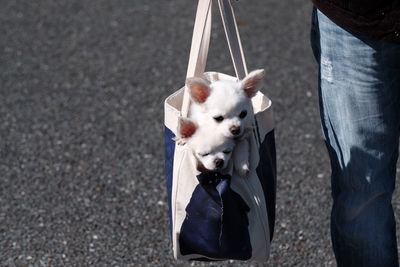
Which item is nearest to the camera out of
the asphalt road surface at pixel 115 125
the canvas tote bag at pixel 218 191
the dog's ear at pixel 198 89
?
the dog's ear at pixel 198 89

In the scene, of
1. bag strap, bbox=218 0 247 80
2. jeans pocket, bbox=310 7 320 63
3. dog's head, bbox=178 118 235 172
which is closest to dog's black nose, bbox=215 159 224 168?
dog's head, bbox=178 118 235 172

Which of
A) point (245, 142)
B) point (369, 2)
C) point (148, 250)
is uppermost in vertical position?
point (369, 2)

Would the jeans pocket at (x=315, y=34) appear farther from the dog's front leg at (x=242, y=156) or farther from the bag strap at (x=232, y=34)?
the dog's front leg at (x=242, y=156)

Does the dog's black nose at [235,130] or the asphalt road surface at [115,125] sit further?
the asphalt road surface at [115,125]

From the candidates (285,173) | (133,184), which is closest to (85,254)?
(133,184)

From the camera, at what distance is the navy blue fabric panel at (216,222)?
7.64 feet

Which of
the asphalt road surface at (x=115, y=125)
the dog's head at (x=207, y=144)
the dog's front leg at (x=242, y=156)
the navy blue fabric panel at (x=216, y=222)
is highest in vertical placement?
the dog's head at (x=207, y=144)

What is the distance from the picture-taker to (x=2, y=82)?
495 cm

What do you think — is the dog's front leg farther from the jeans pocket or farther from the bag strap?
the jeans pocket

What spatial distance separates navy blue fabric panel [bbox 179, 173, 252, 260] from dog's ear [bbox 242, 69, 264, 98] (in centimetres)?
22

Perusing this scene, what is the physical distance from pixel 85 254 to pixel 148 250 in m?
0.24

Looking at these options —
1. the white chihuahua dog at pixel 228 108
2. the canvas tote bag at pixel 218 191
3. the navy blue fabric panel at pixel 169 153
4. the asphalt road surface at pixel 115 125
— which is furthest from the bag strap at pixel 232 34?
the asphalt road surface at pixel 115 125

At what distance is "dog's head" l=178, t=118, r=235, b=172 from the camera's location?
7.40ft

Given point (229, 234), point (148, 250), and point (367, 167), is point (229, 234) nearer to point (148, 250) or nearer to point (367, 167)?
point (367, 167)
